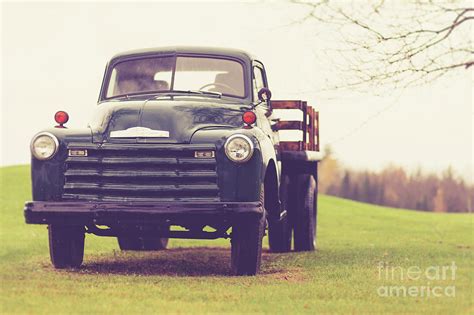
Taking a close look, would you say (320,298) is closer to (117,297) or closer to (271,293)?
(271,293)

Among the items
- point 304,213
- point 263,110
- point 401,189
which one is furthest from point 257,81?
point 401,189

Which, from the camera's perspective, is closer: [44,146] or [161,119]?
[44,146]

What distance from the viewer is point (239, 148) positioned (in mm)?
9523

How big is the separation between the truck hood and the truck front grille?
159 mm

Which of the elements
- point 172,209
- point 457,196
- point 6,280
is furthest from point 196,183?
point 457,196

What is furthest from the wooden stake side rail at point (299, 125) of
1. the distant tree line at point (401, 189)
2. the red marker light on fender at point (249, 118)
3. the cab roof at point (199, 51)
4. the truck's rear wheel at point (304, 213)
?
the distant tree line at point (401, 189)

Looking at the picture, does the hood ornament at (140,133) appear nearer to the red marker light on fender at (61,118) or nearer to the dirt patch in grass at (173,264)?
the red marker light on fender at (61,118)

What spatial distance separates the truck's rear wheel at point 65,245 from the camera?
34.1 feet

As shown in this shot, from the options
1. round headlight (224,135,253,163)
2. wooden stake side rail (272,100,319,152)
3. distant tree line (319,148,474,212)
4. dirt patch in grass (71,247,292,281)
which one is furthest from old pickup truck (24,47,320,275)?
distant tree line (319,148,474,212)

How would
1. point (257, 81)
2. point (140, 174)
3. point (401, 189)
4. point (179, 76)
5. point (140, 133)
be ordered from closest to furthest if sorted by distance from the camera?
1. point (140, 174)
2. point (140, 133)
3. point (179, 76)
4. point (257, 81)
5. point (401, 189)

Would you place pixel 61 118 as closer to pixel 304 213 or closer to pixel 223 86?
pixel 223 86

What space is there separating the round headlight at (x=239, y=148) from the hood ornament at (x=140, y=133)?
0.72m

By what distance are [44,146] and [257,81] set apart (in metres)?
2.90

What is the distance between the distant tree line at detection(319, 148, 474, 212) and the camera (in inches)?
2650
